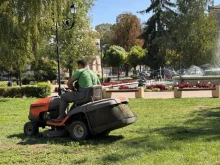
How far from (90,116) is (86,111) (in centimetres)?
12

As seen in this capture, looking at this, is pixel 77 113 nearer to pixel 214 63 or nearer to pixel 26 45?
pixel 26 45

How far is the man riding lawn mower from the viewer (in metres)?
6.55

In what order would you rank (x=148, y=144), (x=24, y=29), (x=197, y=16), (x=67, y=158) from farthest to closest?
(x=197, y=16) → (x=24, y=29) → (x=148, y=144) → (x=67, y=158)

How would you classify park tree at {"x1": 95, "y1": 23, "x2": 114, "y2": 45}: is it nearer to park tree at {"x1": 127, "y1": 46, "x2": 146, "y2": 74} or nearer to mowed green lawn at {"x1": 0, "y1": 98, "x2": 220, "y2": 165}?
park tree at {"x1": 127, "y1": 46, "x2": 146, "y2": 74}

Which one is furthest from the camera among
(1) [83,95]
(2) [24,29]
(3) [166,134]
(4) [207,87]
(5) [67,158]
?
(4) [207,87]

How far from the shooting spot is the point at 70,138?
7.05 meters

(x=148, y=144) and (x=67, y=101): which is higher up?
(x=67, y=101)

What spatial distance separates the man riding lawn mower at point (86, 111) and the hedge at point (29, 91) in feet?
42.9

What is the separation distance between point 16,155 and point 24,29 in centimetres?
1095

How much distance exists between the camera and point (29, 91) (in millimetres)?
20219

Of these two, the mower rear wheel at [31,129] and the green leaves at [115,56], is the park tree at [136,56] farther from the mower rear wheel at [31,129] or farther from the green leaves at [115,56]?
the mower rear wheel at [31,129]

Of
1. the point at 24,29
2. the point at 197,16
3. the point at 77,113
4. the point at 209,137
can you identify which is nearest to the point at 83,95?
the point at 77,113

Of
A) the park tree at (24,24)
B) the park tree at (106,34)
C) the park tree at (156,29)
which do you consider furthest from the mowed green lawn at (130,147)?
the park tree at (106,34)

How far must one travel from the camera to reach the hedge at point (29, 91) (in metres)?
20.2
